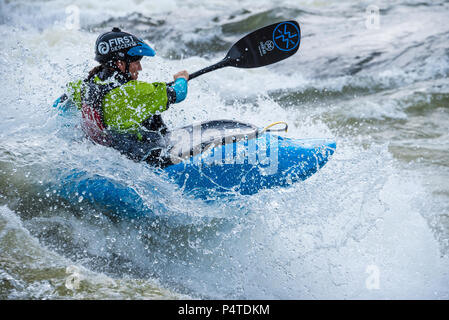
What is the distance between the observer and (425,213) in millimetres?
3883

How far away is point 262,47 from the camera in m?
3.88

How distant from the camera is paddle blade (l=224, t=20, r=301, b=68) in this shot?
3.83 metres

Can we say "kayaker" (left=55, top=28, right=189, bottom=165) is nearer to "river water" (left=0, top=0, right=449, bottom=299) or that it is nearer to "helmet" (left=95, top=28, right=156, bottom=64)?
"helmet" (left=95, top=28, right=156, bottom=64)

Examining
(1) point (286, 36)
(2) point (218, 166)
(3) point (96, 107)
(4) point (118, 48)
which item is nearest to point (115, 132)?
(3) point (96, 107)

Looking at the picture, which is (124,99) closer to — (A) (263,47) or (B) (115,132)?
(B) (115,132)

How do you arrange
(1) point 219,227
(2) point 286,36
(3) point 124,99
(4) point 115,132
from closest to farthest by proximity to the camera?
(3) point 124,99
(4) point 115,132
(1) point 219,227
(2) point 286,36

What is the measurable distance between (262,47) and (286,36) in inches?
8.5

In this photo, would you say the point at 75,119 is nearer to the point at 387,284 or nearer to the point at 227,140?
the point at 227,140

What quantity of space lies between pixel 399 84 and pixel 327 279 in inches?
200

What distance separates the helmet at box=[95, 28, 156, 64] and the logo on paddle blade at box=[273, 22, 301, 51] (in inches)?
47.9

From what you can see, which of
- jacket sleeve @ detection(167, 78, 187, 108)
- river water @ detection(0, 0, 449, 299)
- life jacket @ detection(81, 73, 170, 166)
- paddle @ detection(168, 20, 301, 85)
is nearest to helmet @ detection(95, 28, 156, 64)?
life jacket @ detection(81, 73, 170, 166)

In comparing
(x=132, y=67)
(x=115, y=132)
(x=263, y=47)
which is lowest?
(x=115, y=132)
